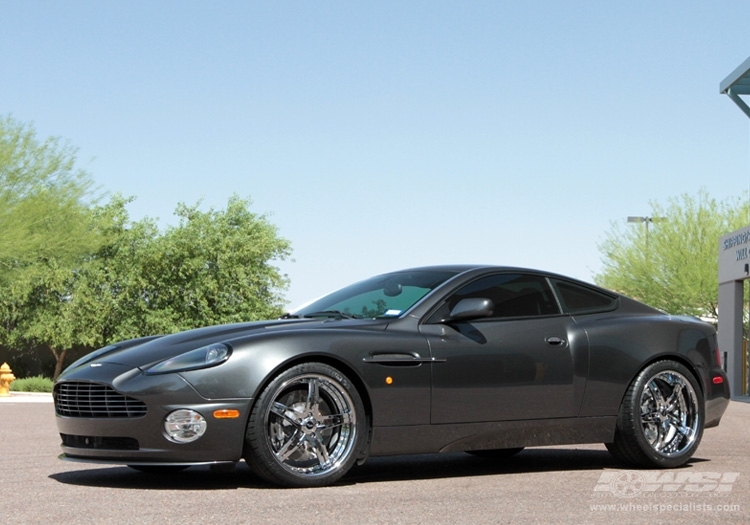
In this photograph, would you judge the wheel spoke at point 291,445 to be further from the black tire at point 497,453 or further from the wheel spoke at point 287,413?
the black tire at point 497,453

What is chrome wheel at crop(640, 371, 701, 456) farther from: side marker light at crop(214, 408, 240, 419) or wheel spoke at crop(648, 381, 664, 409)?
side marker light at crop(214, 408, 240, 419)

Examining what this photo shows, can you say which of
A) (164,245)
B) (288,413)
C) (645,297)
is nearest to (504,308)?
(288,413)

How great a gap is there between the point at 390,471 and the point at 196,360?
6.04 ft

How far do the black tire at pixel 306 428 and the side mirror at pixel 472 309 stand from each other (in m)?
0.92

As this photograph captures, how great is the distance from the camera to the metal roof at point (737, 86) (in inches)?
1266

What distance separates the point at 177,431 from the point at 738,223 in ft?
142

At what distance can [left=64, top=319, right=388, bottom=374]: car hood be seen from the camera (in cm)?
691

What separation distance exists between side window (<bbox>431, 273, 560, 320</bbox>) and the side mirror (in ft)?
0.86

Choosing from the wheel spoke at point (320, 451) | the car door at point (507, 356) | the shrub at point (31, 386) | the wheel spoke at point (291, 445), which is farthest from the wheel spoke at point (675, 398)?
the shrub at point (31, 386)

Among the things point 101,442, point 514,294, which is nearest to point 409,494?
point 101,442

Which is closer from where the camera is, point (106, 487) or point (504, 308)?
point (106, 487)

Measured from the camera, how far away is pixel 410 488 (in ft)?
22.7

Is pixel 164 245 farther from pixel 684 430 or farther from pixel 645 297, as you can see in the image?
pixel 684 430

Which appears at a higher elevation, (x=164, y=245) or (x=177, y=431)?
(x=164, y=245)
